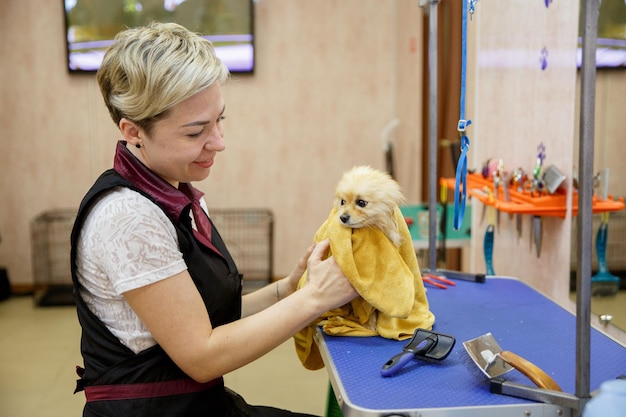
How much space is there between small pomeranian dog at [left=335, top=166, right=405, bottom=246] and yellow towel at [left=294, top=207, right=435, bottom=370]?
0.02 metres

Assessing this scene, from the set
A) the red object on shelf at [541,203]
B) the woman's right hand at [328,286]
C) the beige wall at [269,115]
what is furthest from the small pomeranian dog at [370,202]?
the beige wall at [269,115]

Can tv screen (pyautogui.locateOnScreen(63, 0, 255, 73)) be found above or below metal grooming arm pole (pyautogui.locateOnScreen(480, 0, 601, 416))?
above

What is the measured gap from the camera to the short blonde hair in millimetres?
1266

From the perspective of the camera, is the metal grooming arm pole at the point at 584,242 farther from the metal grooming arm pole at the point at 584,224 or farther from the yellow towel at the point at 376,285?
the yellow towel at the point at 376,285

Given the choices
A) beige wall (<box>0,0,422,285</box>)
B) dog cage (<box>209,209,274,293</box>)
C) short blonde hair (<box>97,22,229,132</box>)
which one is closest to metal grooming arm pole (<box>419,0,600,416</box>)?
short blonde hair (<box>97,22,229,132</box>)

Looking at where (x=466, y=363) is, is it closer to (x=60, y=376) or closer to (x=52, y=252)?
(x=60, y=376)

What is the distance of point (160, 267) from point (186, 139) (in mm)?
273

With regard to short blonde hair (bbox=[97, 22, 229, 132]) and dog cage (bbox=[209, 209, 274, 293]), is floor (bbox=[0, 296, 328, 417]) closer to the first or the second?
dog cage (bbox=[209, 209, 274, 293])

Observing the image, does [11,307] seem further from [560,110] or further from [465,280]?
[560,110]

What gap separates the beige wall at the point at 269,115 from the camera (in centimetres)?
445

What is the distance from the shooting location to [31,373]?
10.8ft

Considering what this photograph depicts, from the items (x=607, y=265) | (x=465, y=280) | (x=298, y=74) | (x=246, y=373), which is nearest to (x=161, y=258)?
(x=465, y=280)

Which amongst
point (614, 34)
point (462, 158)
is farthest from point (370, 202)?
point (614, 34)

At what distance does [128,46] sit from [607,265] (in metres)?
Answer: 1.27
